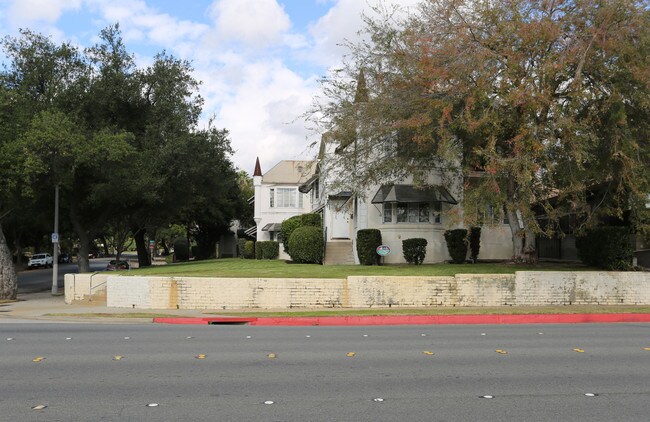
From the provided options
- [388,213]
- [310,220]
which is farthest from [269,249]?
[388,213]

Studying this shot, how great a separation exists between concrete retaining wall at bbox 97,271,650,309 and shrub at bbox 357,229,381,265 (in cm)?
830

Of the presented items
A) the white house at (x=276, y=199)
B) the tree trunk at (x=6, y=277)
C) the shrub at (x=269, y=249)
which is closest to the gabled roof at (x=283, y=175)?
the white house at (x=276, y=199)

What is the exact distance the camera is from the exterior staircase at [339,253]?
3207cm

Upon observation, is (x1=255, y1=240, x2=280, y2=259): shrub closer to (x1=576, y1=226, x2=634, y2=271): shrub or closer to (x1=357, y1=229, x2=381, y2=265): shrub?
(x1=357, y1=229, x2=381, y2=265): shrub

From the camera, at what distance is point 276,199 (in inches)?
1971

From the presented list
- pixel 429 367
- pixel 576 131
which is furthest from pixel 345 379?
pixel 576 131

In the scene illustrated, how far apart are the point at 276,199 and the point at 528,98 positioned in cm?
3335

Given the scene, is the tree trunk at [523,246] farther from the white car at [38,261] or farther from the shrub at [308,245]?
the white car at [38,261]

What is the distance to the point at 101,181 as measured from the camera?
101ft

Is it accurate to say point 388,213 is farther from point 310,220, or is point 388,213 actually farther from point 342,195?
point 310,220

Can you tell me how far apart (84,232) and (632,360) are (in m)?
31.2

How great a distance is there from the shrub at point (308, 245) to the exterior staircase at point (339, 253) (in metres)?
0.56

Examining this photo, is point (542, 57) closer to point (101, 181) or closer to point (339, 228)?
point (339, 228)

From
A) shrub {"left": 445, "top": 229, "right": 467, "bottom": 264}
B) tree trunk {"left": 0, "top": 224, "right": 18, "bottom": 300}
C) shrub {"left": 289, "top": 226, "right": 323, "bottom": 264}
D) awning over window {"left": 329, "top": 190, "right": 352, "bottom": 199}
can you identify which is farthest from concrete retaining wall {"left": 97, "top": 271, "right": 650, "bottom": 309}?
shrub {"left": 289, "top": 226, "right": 323, "bottom": 264}
